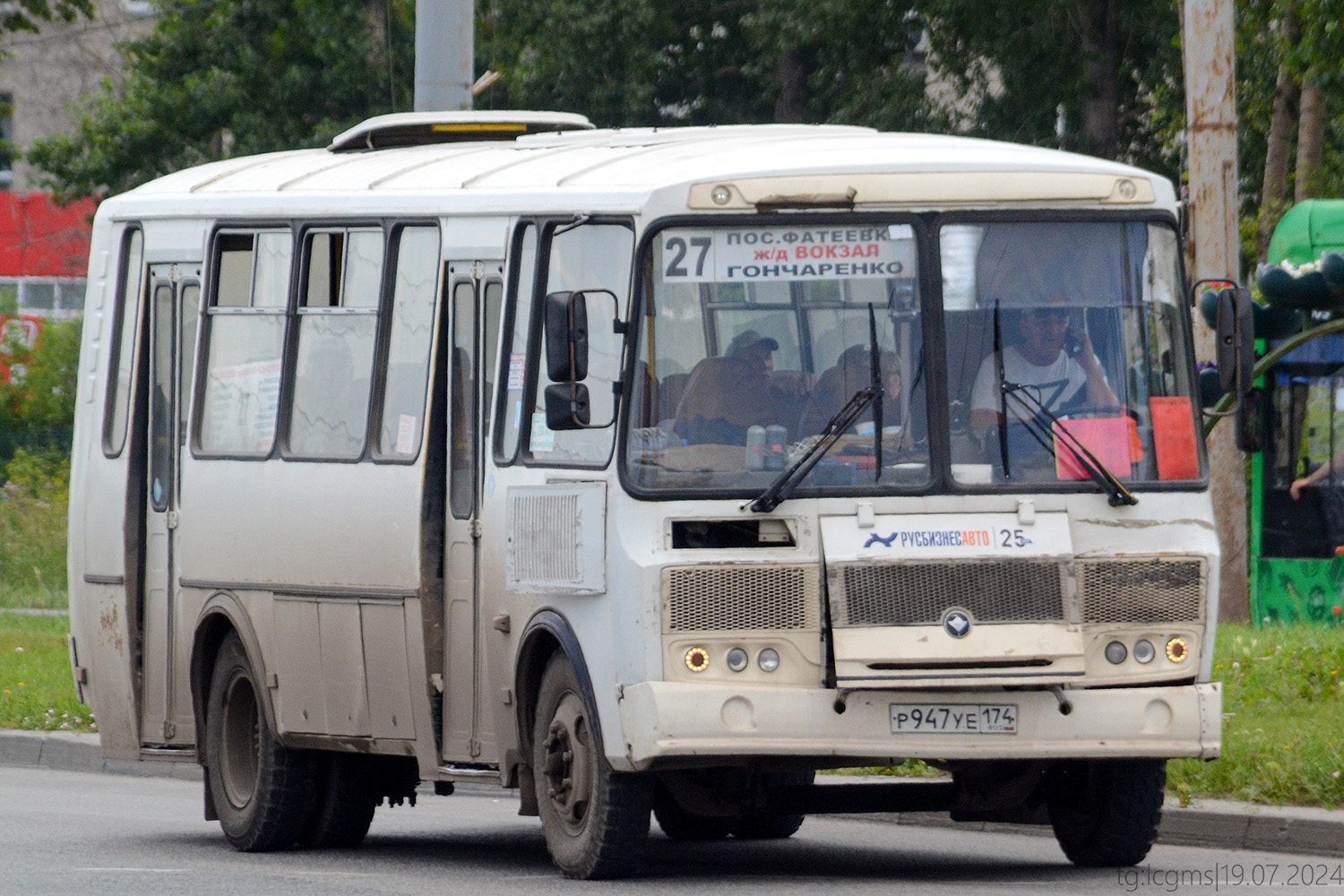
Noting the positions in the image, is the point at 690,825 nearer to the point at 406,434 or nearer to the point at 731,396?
the point at 406,434

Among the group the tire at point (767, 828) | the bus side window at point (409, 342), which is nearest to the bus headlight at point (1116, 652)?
the tire at point (767, 828)

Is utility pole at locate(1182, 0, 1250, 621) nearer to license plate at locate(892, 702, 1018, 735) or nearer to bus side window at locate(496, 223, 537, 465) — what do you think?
bus side window at locate(496, 223, 537, 465)

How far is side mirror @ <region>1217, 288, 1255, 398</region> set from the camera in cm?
989

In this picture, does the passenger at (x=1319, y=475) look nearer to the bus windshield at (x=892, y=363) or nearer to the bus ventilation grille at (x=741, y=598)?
the bus windshield at (x=892, y=363)

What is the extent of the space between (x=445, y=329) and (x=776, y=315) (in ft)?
5.88

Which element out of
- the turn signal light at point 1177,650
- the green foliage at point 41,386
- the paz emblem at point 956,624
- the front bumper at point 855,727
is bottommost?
the front bumper at point 855,727

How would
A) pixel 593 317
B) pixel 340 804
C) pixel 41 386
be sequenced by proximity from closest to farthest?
pixel 593 317
pixel 340 804
pixel 41 386

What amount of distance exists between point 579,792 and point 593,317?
1.72 m

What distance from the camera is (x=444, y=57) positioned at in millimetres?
16156

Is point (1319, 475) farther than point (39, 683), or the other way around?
point (1319, 475)

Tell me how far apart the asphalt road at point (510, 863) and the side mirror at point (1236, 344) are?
1.82 metres

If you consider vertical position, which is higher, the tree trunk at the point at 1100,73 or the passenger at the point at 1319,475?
the tree trunk at the point at 1100,73

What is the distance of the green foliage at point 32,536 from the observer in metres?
30.0

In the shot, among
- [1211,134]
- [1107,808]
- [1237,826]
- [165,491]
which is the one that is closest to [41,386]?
[1211,134]
